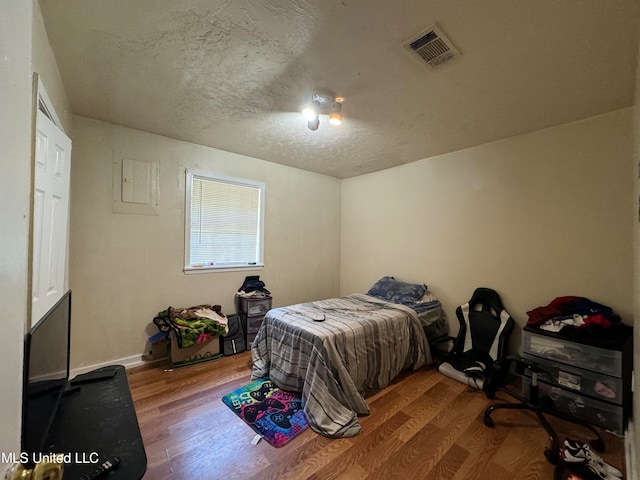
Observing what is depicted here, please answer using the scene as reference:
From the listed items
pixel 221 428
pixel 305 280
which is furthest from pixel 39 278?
pixel 305 280

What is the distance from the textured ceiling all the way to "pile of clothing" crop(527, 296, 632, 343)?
1.64m

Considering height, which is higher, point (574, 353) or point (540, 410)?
point (574, 353)

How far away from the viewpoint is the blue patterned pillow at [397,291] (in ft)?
10.5

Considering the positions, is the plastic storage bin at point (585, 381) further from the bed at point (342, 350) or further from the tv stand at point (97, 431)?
the tv stand at point (97, 431)

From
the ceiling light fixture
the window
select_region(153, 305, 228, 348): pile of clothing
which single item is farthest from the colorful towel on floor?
the ceiling light fixture

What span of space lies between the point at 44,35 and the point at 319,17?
154 cm

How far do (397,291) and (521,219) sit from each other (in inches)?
61.3

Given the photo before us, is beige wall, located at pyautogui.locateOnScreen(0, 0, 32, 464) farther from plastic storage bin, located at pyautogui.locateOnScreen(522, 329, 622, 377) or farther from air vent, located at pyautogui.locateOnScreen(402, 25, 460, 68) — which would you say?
plastic storage bin, located at pyautogui.locateOnScreen(522, 329, 622, 377)

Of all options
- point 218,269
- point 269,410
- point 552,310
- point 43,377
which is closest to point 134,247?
point 218,269

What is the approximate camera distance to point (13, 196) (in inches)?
21.1

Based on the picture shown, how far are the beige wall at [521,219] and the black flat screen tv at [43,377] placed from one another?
11.3 ft

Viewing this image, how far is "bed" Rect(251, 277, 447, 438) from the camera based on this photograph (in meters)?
2.02

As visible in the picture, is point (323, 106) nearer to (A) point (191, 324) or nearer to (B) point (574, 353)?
(A) point (191, 324)

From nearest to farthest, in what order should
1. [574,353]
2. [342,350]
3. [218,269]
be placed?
1. [574,353]
2. [342,350]
3. [218,269]
